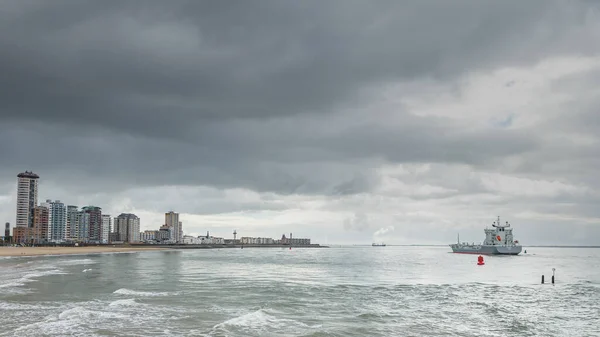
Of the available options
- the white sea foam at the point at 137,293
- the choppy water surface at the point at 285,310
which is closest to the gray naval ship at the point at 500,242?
the choppy water surface at the point at 285,310

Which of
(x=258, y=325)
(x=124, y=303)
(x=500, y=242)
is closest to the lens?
(x=258, y=325)

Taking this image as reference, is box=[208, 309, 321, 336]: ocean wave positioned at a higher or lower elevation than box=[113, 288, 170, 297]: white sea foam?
higher

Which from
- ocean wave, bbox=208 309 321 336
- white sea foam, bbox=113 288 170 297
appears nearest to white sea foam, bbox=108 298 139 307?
white sea foam, bbox=113 288 170 297

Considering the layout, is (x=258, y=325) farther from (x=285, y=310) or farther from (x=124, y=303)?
(x=124, y=303)

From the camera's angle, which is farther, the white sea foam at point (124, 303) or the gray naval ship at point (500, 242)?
the gray naval ship at point (500, 242)

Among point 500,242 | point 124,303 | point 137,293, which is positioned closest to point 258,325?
point 124,303

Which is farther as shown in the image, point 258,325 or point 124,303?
point 124,303

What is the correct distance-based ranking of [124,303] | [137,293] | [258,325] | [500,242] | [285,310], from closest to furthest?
[258,325]
[285,310]
[124,303]
[137,293]
[500,242]

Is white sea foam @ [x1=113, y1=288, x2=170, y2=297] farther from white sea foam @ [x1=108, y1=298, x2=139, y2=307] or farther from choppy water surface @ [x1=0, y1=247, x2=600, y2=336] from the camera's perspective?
white sea foam @ [x1=108, y1=298, x2=139, y2=307]

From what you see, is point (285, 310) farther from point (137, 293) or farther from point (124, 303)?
point (137, 293)

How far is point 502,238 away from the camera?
18600cm

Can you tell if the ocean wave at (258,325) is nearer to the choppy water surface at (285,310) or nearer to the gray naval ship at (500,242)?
the choppy water surface at (285,310)

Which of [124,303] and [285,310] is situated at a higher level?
[124,303]

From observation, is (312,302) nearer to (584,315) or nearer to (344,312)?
(344,312)
